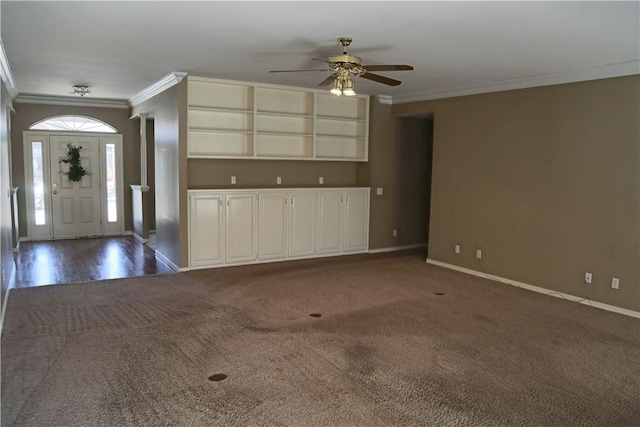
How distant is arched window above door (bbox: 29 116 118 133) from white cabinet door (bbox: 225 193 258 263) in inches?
153

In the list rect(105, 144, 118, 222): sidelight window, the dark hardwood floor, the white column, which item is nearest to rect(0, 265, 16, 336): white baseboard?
the dark hardwood floor

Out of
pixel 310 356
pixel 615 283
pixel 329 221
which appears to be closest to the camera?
pixel 310 356

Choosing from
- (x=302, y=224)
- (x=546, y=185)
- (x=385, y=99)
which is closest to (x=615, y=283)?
(x=546, y=185)

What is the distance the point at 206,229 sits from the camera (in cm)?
623

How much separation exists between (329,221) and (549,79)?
3.51m

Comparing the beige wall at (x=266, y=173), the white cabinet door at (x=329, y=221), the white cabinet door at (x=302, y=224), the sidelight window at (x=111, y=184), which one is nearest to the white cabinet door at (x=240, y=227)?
the beige wall at (x=266, y=173)

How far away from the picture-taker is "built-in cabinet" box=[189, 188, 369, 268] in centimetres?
623

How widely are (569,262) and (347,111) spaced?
382cm

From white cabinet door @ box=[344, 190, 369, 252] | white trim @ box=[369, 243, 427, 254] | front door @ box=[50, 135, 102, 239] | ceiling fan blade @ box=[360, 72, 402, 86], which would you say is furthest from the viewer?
front door @ box=[50, 135, 102, 239]

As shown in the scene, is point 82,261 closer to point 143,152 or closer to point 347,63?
point 143,152

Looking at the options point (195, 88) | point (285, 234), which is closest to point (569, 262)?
point (285, 234)

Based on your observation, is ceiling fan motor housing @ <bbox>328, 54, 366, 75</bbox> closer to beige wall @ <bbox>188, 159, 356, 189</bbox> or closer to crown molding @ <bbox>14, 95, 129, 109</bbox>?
beige wall @ <bbox>188, 159, 356, 189</bbox>

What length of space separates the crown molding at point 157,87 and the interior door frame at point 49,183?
40.8 inches

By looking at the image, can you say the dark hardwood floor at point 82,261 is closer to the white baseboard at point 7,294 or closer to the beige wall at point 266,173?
the white baseboard at point 7,294
